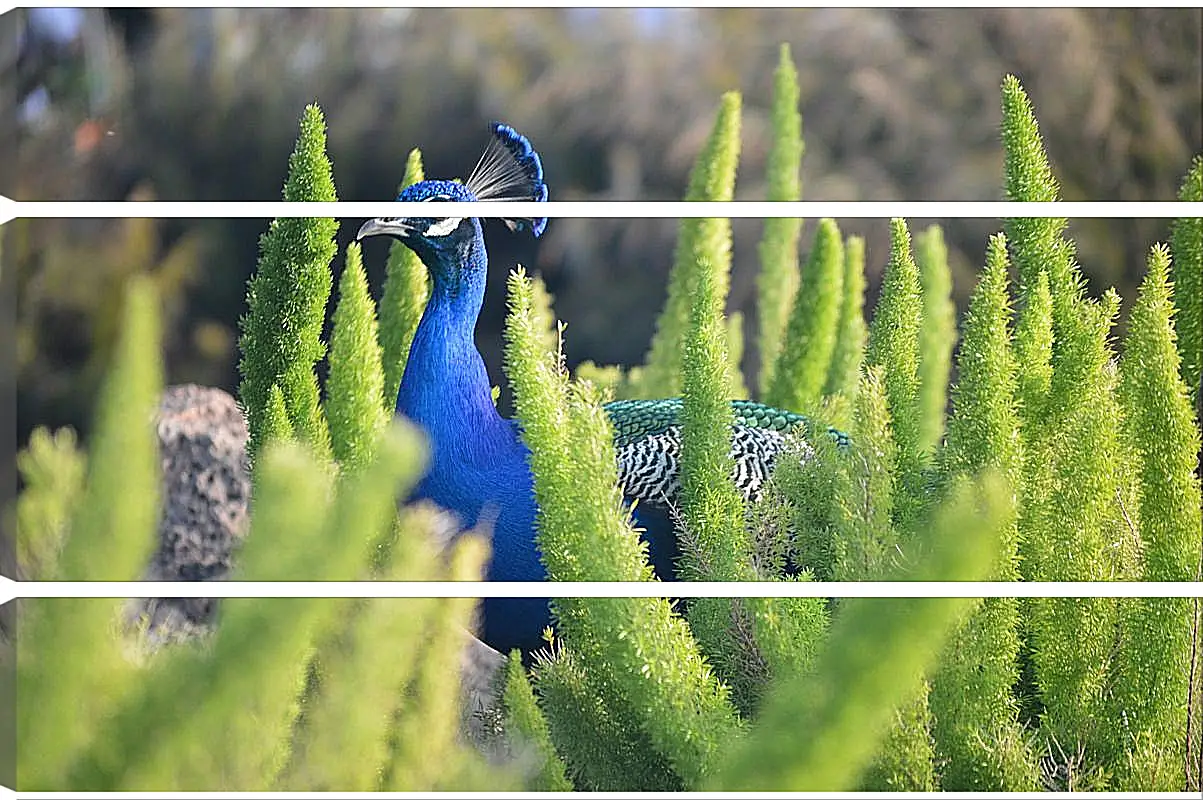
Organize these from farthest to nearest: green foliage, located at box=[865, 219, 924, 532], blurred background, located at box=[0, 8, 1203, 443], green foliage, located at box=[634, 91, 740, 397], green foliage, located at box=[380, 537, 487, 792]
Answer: green foliage, located at box=[634, 91, 740, 397] < blurred background, located at box=[0, 8, 1203, 443] < green foliage, located at box=[865, 219, 924, 532] < green foliage, located at box=[380, 537, 487, 792]

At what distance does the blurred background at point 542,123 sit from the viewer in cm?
118

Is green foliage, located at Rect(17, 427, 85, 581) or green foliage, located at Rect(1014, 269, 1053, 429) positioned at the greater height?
green foliage, located at Rect(1014, 269, 1053, 429)

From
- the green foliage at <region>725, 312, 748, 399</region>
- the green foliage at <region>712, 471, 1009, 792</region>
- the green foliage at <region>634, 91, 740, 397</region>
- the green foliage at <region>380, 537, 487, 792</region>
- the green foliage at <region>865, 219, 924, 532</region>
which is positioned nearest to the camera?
the green foliage at <region>712, 471, 1009, 792</region>

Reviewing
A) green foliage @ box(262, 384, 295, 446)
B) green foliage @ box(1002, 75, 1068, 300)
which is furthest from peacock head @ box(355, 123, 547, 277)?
green foliage @ box(1002, 75, 1068, 300)

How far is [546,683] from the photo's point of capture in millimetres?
1044

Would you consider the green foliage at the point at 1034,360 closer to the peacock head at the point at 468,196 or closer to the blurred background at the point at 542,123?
the blurred background at the point at 542,123

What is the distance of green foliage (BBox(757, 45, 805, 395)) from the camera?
139cm

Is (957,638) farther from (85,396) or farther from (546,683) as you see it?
(85,396)

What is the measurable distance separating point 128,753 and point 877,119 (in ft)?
3.64

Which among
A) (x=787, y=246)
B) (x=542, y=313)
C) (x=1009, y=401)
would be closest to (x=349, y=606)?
(x=542, y=313)

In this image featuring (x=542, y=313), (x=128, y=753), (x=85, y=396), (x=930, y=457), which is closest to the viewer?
(x=128, y=753)

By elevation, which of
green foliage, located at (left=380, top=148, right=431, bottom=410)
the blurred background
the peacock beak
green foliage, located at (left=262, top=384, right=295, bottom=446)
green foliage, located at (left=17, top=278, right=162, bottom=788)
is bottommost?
green foliage, located at (left=17, top=278, right=162, bottom=788)

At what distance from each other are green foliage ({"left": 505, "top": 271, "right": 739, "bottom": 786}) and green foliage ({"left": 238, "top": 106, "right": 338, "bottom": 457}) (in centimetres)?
22

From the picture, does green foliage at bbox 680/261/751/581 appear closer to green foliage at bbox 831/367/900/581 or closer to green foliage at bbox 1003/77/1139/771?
green foliage at bbox 831/367/900/581
